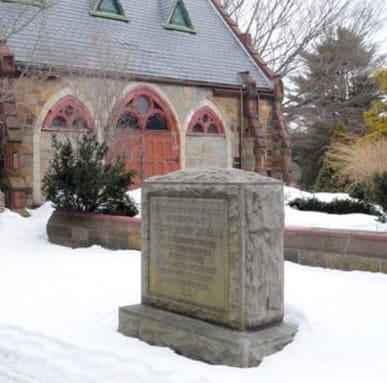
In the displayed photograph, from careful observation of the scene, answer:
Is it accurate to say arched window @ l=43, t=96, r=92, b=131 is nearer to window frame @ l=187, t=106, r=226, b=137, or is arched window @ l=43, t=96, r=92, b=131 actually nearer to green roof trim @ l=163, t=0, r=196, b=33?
window frame @ l=187, t=106, r=226, b=137

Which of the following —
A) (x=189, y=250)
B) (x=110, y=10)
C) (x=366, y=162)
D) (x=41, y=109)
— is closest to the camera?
(x=189, y=250)

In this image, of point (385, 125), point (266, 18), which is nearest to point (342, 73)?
point (266, 18)

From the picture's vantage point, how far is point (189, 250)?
4.84 meters

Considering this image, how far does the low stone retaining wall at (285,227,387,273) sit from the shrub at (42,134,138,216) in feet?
13.5

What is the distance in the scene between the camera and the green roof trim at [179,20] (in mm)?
19981

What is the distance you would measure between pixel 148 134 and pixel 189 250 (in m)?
13.4

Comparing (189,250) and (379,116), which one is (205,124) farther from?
(189,250)

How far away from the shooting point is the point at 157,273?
512 cm

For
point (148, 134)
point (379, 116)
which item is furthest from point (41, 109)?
point (379, 116)

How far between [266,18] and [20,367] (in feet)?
97.8

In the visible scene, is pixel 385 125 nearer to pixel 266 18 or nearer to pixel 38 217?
pixel 266 18

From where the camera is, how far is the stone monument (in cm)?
443

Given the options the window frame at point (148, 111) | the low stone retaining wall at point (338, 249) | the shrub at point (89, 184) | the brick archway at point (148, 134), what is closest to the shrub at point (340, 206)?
the shrub at point (89, 184)

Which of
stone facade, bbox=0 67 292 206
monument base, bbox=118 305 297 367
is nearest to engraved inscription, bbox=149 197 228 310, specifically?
monument base, bbox=118 305 297 367
